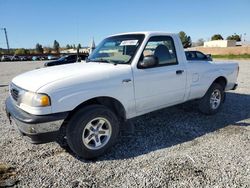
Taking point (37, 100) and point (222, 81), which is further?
point (222, 81)

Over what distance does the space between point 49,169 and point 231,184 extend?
241 cm

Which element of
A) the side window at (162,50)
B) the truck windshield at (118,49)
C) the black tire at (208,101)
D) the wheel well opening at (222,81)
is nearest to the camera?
the truck windshield at (118,49)

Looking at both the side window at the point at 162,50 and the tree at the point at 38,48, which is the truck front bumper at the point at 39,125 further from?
the tree at the point at 38,48

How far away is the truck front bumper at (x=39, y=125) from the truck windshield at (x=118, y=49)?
1453 millimetres

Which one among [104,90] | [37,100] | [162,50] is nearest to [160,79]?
[162,50]

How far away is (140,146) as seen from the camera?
154 inches

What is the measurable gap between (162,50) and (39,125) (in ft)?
8.46

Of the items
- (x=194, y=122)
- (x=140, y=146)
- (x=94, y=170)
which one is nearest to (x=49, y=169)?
(x=94, y=170)

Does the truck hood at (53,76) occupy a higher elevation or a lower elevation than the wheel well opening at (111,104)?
higher

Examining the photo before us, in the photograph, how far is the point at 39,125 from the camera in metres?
2.99

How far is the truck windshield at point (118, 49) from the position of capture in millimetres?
3965

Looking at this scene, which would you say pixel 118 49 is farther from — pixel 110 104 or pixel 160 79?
pixel 110 104

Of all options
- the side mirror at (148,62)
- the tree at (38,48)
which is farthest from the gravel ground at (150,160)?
the tree at (38,48)

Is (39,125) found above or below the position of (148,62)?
below
